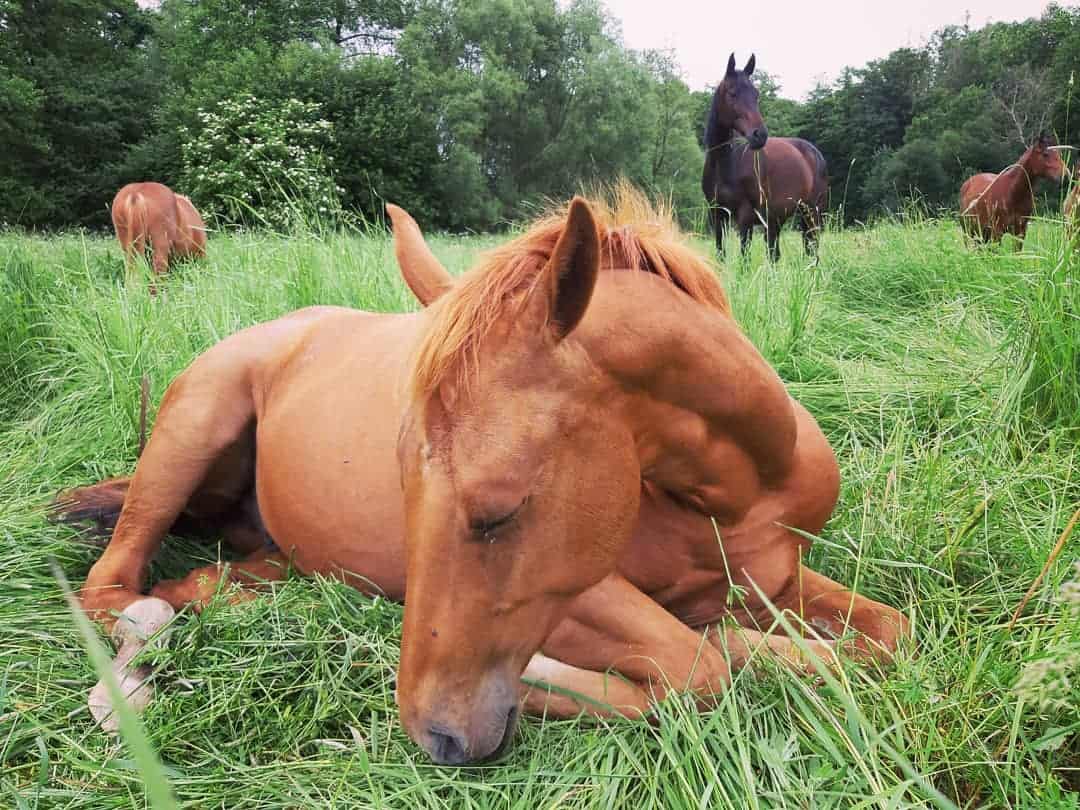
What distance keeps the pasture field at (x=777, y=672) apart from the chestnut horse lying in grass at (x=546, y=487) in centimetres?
13

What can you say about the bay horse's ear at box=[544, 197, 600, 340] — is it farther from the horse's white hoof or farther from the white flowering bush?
the white flowering bush

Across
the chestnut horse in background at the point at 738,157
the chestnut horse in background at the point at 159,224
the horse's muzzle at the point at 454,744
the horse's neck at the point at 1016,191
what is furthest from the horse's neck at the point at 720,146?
the horse's muzzle at the point at 454,744

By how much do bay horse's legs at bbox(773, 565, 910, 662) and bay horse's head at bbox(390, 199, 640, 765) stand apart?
70 cm

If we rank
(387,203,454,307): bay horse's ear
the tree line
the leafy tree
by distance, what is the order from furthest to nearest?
1. the tree line
2. the leafy tree
3. (387,203,454,307): bay horse's ear

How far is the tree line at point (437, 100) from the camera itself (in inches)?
875

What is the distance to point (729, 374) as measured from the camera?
4.94 feet

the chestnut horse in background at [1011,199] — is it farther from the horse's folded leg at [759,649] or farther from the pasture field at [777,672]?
the horse's folded leg at [759,649]

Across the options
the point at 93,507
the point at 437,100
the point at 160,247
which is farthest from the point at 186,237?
the point at 437,100

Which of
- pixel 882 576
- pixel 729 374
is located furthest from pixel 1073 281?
pixel 729 374

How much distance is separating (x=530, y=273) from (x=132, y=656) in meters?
1.47

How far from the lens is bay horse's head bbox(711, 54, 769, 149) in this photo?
26.9ft

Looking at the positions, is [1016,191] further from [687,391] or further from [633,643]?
[633,643]

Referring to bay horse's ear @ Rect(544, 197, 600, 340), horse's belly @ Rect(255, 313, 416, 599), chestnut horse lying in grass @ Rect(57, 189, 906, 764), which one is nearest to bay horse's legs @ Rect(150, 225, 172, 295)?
chestnut horse lying in grass @ Rect(57, 189, 906, 764)

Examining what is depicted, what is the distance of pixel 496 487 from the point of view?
1.22 meters
